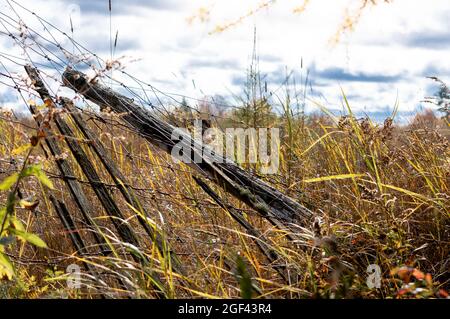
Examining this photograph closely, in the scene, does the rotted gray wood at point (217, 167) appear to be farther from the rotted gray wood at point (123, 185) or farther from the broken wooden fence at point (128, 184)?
the rotted gray wood at point (123, 185)

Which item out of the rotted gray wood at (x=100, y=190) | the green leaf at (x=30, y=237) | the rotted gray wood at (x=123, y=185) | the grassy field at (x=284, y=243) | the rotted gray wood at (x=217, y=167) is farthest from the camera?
the rotted gray wood at (x=217, y=167)

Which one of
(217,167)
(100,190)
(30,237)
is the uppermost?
(217,167)

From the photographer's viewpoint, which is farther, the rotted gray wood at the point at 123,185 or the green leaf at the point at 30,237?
the rotted gray wood at the point at 123,185

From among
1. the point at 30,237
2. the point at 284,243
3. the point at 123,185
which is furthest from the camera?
the point at 284,243

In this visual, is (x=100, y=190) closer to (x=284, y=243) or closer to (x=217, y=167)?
(x=217, y=167)

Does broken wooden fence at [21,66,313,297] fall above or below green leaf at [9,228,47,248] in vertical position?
above

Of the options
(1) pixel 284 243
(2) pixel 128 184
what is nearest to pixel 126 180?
(2) pixel 128 184

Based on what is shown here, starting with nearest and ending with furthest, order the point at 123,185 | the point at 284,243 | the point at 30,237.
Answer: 1. the point at 30,237
2. the point at 123,185
3. the point at 284,243

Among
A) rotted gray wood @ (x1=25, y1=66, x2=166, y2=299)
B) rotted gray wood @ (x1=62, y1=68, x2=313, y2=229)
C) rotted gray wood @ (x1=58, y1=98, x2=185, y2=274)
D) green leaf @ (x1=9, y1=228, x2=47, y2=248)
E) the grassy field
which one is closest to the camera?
green leaf @ (x1=9, y1=228, x2=47, y2=248)

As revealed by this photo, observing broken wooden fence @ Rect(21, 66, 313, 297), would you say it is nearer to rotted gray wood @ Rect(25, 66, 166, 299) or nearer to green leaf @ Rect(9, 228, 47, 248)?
rotted gray wood @ Rect(25, 66, 166, 299)

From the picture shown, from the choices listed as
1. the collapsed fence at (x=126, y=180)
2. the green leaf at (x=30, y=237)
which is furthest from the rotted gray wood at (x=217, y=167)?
the green leaf at (x=30, y=237)

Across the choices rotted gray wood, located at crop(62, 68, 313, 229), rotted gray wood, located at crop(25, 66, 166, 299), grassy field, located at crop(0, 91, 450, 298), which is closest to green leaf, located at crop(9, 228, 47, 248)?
grassy field, located at crop(0, 91, 450, 298)

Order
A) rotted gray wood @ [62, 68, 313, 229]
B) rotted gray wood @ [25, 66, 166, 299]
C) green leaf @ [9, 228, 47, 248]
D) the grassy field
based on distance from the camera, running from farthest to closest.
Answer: rotted gray wood @ [62, 68, 313, 229], rotted gray wood @ [25, 66, 166, 299], the grassy field, green leaf @ [9, 228, 47, 248]

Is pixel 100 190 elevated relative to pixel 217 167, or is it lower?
lower
